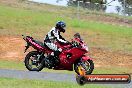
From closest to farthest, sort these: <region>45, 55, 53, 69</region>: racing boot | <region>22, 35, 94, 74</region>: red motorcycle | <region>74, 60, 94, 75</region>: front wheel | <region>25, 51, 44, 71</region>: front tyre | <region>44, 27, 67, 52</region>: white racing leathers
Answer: <region>74, 60, 94, 75</region>: front wheel → <region>44, 27, 67, 52</region>: white racing leathers → <region>22, 35, 94, 74</region>: red motorcycle → <region>25, 51, 44, 71</region>: front tyre → <region>45, 55, 53, 69</region>: racing boot

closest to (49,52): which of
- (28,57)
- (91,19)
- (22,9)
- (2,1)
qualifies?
(28,57)

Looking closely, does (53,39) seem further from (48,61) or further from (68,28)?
(68,28)

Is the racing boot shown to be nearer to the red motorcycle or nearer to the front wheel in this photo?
the red motorcycle

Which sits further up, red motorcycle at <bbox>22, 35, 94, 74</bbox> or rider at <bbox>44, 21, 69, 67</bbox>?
rider at <bbox>44, 21, 69, 67</bbox>

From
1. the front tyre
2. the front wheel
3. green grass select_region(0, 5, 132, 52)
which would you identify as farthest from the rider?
green grass select_region(0, 5, 132, 52)

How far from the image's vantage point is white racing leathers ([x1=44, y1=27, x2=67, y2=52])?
1550 centimetres

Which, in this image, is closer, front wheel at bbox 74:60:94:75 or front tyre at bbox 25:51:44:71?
front wheel at bbox 74:60:94:75

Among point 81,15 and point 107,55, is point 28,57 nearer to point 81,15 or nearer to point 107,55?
point 107,55

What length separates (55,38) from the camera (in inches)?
617

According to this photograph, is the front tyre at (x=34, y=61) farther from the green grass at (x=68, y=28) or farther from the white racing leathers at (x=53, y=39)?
the green grass at (x=68, y=28)

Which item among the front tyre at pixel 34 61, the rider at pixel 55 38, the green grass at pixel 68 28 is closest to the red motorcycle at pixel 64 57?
the front tyre at pixel 34 61

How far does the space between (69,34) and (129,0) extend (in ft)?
99.9

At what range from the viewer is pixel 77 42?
15406 mm

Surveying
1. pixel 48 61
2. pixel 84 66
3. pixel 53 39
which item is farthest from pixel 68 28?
pixel 84 66
